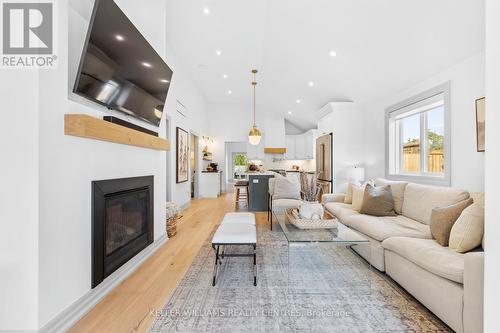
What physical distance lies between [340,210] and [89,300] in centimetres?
314

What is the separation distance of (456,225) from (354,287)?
985 millimetres

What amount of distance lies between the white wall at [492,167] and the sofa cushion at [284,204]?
3021 millimetres

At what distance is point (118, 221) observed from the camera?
7.50 feet

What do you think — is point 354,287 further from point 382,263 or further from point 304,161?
point 304,161

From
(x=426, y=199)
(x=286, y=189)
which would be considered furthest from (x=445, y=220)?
(x=286, y=189)

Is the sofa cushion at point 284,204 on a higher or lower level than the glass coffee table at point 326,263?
higher

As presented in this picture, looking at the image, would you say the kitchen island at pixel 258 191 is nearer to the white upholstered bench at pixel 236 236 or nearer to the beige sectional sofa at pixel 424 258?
the beige sectional sofa at pixel 424 258

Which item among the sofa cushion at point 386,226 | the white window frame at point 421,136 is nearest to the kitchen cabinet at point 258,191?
the white window frame at point 421,136

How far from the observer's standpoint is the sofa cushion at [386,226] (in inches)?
96.7

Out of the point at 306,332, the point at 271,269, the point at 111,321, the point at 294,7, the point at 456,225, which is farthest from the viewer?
the point at 294,7

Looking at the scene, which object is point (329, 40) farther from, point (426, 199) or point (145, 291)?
point (145, 291)

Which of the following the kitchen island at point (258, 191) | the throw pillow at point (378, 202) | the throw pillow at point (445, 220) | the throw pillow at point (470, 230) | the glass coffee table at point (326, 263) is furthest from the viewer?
the kitchen island at point (258, 191)

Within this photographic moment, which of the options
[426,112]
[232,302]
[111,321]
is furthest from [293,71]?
[111,321]

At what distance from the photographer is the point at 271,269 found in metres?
2.61
